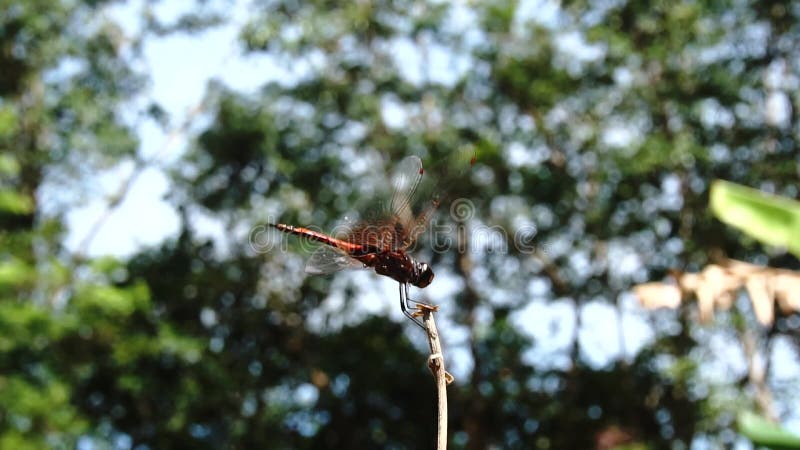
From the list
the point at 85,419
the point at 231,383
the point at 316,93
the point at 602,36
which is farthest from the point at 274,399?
the point at 602,36

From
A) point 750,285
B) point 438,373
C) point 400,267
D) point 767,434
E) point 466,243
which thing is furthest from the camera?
point 466,243

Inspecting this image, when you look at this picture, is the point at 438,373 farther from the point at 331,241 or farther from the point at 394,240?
the point at 331,241

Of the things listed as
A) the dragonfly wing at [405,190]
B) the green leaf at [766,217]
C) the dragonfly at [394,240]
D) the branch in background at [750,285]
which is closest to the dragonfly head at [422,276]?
the dragonfly at [394,240]

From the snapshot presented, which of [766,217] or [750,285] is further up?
[766,217]

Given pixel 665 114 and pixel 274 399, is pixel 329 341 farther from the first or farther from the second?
pixel 665 114

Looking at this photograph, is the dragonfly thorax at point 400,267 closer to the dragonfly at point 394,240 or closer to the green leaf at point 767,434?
the dragonfly at point 394,240

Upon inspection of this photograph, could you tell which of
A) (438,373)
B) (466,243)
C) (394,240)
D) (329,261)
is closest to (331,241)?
(329,261)
